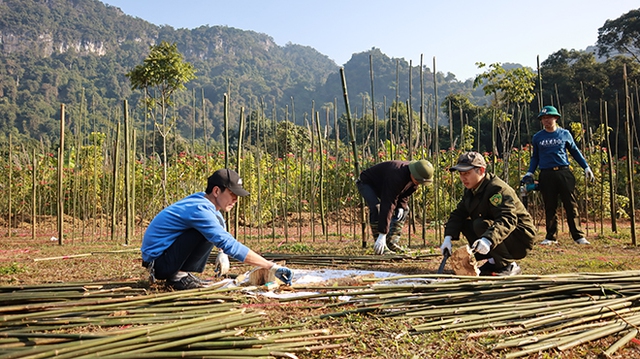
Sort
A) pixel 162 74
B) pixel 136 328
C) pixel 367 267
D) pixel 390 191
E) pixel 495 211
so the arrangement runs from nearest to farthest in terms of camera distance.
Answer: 1. pixel 136 328
2. pixel 495 211
3. pixel 367 267
4. pixel 390 191
5. pixel 162 74

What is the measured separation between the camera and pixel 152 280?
3615 mm

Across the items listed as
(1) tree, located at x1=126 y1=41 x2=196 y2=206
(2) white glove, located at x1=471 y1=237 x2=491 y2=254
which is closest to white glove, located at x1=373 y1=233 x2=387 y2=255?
(2) white glove, located at x1=471 y1=237 x2=491 y2=254

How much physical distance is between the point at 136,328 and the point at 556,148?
17.8ft

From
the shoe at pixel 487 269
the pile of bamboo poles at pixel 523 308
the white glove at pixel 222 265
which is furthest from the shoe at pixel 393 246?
the pile of bamboo poles at pixel 523 308

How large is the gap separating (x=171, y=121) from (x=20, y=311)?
7402 mm

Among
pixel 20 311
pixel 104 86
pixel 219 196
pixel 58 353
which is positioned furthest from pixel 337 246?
pixel 104 86

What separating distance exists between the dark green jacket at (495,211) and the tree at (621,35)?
19553mm

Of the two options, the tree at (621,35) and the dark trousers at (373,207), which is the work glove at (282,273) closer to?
the dark trousers at (373,207)

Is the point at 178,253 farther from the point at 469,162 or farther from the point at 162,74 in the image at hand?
the point at 162,74

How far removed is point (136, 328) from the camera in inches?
90.4

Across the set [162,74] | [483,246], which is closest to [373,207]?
[483,246]

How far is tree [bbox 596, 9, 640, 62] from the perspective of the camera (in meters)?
20.6

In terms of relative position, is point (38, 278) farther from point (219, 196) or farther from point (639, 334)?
point (639, 334)

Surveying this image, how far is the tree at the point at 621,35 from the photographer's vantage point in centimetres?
2059
